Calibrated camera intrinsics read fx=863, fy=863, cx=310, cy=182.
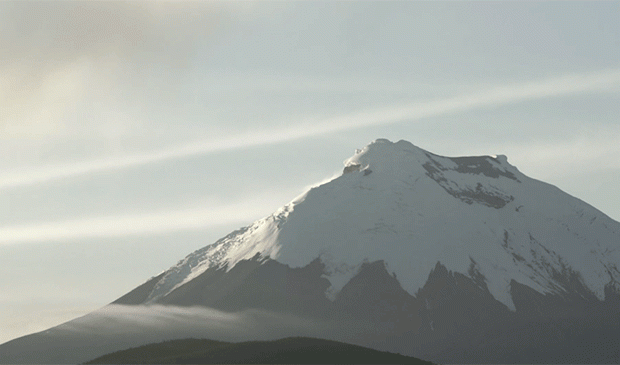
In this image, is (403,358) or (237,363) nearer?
(237,363)

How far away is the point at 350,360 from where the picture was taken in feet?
400

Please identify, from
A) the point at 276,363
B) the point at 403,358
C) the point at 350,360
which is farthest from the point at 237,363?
the point at 403,358

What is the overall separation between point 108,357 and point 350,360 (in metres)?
39.8

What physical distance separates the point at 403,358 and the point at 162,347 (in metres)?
38.5

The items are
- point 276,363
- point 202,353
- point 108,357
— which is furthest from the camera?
point 108,357

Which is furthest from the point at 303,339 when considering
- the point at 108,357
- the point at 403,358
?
the point at 108,357

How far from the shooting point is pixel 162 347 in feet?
452

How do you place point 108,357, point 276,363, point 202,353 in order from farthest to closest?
point 108,357
point 202,353
point 276,363

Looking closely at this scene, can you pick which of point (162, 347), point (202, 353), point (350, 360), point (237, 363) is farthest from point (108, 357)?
point (350, 360)

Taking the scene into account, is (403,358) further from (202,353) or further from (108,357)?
(108,357)

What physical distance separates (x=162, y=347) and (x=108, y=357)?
8470mm

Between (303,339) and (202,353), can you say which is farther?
(303,339)

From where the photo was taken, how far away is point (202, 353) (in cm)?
12669

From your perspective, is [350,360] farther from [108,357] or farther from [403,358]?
[108,357]
